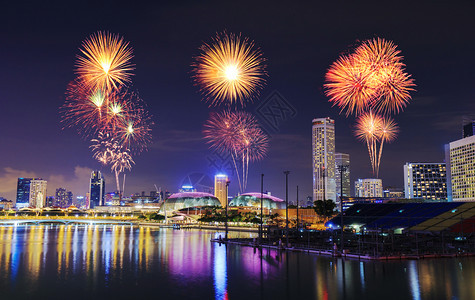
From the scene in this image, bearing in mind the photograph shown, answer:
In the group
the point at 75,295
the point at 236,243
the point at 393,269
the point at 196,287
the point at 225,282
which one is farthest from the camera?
the point at 236,243

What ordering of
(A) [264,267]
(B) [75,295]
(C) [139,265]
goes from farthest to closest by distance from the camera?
(C) [139,265]
(A) [264,267]
(B) [75,295]

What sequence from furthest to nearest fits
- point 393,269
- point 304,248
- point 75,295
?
point 304,248 → point 393,269 → point 75,295

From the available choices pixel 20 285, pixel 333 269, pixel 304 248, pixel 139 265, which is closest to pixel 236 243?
pixel 304 248

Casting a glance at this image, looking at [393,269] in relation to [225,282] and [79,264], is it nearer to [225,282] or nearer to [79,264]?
[225,282]

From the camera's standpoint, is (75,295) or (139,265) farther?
(139,265)

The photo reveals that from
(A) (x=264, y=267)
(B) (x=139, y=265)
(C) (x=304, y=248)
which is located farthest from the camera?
(C) (x=304, y=248)

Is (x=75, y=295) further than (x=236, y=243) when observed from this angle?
No

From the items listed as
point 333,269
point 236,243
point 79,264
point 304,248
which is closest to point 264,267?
point 333,269

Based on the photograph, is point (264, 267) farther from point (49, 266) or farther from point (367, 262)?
point (49, 266)

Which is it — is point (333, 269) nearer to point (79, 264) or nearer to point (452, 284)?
point (452, 284)
